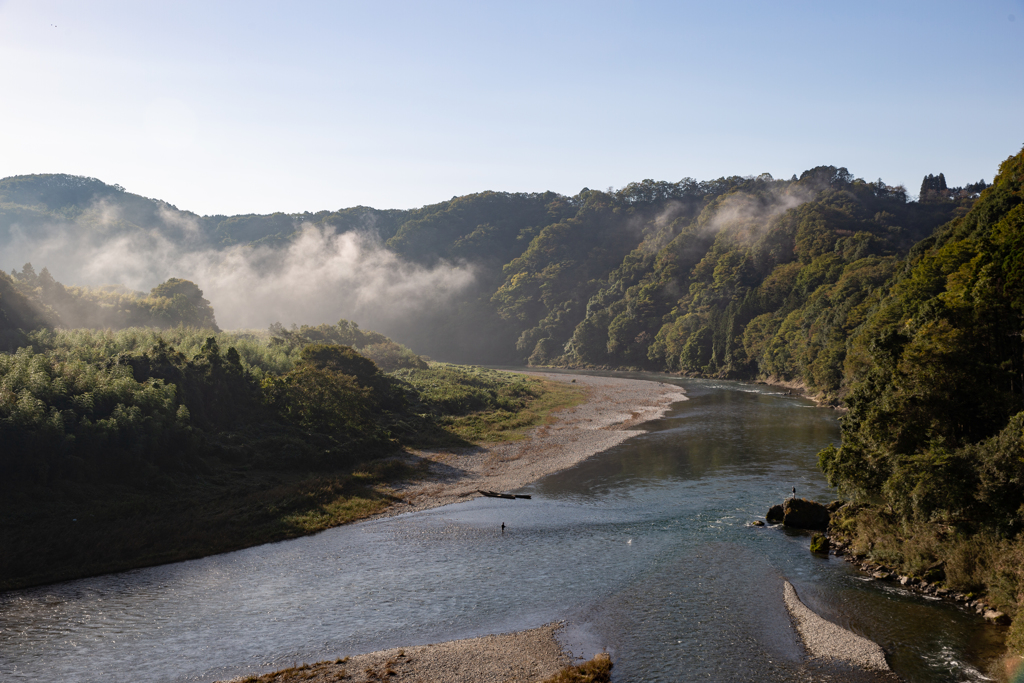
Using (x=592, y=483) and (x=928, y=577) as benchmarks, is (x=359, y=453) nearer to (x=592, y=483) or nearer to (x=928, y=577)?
(x=592, y=483)

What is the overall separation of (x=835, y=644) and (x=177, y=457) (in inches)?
1759

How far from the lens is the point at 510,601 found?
2858cm

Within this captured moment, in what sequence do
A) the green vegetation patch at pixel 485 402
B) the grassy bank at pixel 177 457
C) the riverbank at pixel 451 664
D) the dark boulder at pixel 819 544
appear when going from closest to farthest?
the riverbank at pixel 451 664, the dark boulder at pixel 819 544, the grassy bank at pixel 177 457, the green vegetation patch at pixel 485 402

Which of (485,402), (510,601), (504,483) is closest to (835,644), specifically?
(510,601)

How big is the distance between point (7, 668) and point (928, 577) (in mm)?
38692

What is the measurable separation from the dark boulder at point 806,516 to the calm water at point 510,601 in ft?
3.76

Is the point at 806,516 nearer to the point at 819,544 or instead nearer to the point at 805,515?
the point at 805,515

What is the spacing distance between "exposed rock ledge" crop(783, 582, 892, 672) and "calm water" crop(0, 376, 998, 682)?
536mm

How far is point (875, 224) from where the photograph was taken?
18388 cm

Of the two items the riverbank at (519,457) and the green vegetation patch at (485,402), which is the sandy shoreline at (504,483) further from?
the green vegetation patch at (485,402)

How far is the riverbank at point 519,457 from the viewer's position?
49.2 meters

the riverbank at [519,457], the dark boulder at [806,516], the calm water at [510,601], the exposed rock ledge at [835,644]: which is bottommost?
the riverbank at [519,457]

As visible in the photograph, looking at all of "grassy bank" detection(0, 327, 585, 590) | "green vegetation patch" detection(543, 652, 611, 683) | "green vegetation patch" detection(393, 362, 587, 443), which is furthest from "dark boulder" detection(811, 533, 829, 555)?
"green vegetation patch" detection(393, 362, 587, 443)

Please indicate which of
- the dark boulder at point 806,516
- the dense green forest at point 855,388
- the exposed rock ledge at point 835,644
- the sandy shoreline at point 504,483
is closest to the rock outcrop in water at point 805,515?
the dark boulder at point 806,516
